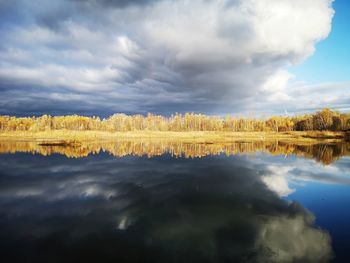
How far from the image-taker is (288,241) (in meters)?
10.4

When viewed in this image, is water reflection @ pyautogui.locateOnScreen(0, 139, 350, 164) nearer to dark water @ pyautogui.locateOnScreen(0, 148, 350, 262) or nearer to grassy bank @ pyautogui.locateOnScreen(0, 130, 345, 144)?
dark water @ pyautogui.locateOnScreen(0, 148, 350, 262)

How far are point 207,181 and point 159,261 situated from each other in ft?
43.7

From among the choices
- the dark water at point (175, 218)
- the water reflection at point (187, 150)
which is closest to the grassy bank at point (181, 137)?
the water reflection at point (187, 150)

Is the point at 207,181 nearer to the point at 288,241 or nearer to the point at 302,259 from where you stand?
the point at 288,241

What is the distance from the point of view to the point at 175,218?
42.6 ft

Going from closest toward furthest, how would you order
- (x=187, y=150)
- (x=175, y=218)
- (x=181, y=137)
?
(x=175, y=218) < (x=187, y=150) < (x=181, y=137)

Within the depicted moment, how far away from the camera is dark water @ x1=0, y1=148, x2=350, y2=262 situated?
9469 mm

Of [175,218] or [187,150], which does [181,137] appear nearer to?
[187,150]

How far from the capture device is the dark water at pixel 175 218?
947cm

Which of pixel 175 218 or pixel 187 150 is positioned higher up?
pixel 187 150

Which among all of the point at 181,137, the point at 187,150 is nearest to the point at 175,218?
the point at 187,150

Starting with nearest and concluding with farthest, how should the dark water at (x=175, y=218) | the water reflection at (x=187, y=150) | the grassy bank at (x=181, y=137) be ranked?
the dark water at (x=175, y=218) → the water reflection at (x=187, y=150) → the grassy bank at (x=181, y=137)

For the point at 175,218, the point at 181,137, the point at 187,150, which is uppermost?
the point at 181,137

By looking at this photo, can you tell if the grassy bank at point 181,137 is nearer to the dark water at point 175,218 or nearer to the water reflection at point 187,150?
the water reflection at point 187,150
